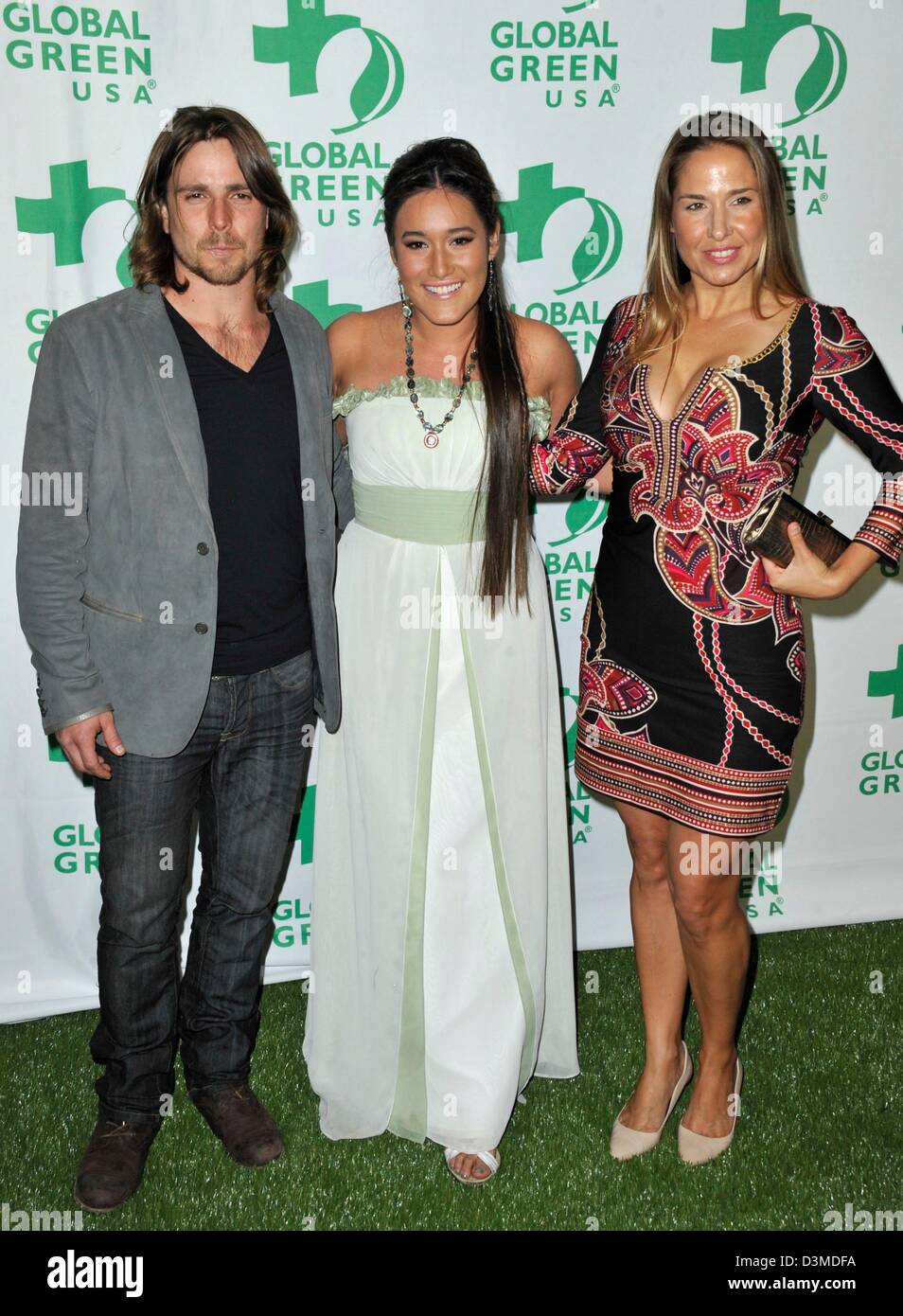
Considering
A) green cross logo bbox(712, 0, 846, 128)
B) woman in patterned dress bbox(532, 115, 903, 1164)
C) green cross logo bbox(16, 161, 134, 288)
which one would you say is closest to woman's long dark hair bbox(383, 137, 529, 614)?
woman in patterned dress bbox(532, 115, 903, 1164)

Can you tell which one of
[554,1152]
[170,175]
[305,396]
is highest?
[170,175]

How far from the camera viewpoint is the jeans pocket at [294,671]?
2466 mm

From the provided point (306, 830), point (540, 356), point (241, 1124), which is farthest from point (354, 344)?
point (241, 1124)

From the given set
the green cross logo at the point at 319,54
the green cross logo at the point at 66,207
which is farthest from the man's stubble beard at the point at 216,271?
the green cross logo at the point at 319,54

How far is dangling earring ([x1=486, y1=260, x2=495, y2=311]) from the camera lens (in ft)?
8.25

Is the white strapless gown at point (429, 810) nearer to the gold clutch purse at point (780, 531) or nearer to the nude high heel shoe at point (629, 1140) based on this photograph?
the nude high heel shoe at point (629, 1140)

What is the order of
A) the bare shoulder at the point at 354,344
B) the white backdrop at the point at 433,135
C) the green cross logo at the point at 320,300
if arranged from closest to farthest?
the bare shoulder at the point at 354,344, the white backdrop at the point at 433,135, the green cross logo at the point at 320,300

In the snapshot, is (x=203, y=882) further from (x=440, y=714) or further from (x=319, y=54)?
(x=319, y=54)

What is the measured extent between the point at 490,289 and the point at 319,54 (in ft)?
3.22

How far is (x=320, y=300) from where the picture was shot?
3164 mm

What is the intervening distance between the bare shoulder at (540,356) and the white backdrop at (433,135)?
682mm

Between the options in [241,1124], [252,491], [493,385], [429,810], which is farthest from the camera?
[241,1124]

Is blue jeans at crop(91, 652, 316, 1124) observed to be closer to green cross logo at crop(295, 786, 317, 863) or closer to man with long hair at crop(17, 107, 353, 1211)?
man with long hair at crop(17, 107, 353, 1211)

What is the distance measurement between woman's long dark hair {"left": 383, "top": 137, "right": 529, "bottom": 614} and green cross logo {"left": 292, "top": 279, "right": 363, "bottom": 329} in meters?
0.68
